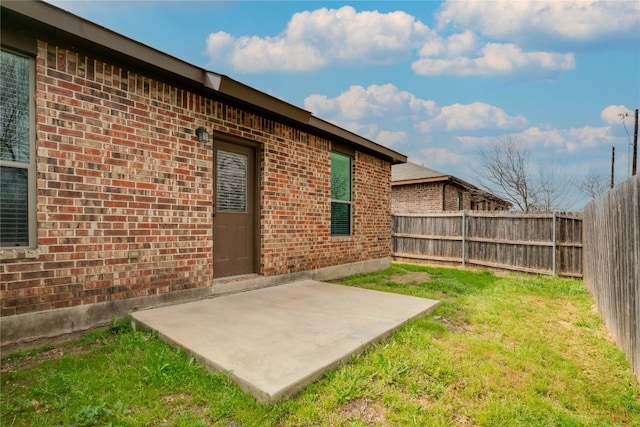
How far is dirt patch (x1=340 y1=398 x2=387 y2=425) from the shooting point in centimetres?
204

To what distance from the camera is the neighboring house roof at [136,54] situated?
2.85 metres

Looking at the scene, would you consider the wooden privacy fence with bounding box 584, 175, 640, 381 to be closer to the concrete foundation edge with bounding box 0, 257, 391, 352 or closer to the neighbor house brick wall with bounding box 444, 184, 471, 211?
the concrete foundation edge with bounding box 0, 257, 391, 352

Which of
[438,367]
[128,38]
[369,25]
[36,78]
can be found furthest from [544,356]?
[369,25]

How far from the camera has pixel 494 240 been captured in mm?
9281

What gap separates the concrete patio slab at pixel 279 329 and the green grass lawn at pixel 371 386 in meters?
0.11

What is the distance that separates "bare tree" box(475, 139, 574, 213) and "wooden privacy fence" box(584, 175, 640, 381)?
11.6 meters

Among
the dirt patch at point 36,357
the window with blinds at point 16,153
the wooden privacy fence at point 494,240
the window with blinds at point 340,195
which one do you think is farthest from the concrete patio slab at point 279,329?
the wooden privacy fence at point 494,240

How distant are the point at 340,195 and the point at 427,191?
377 inches

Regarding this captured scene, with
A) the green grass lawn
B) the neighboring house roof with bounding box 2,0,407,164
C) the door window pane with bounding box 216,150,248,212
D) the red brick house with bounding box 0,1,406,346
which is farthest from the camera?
the door window pane with bounding box 216,150,248,212

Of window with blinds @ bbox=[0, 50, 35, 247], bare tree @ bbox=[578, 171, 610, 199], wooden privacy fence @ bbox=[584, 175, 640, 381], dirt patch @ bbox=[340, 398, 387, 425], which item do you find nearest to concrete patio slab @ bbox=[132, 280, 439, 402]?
dirt patch @ bbox=[340, 398, 387, 425]

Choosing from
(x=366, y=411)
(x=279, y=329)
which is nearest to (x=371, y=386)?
(x=366, y=411)

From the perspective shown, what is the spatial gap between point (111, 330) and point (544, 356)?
4462 millimetres

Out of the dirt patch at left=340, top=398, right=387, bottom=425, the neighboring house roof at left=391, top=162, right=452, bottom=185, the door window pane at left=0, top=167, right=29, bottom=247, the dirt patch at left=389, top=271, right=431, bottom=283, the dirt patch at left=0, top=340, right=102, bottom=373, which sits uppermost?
the neighboring house roof at left=391, top=162, right=452, bottom=185

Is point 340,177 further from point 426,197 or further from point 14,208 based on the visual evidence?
point 426,197
